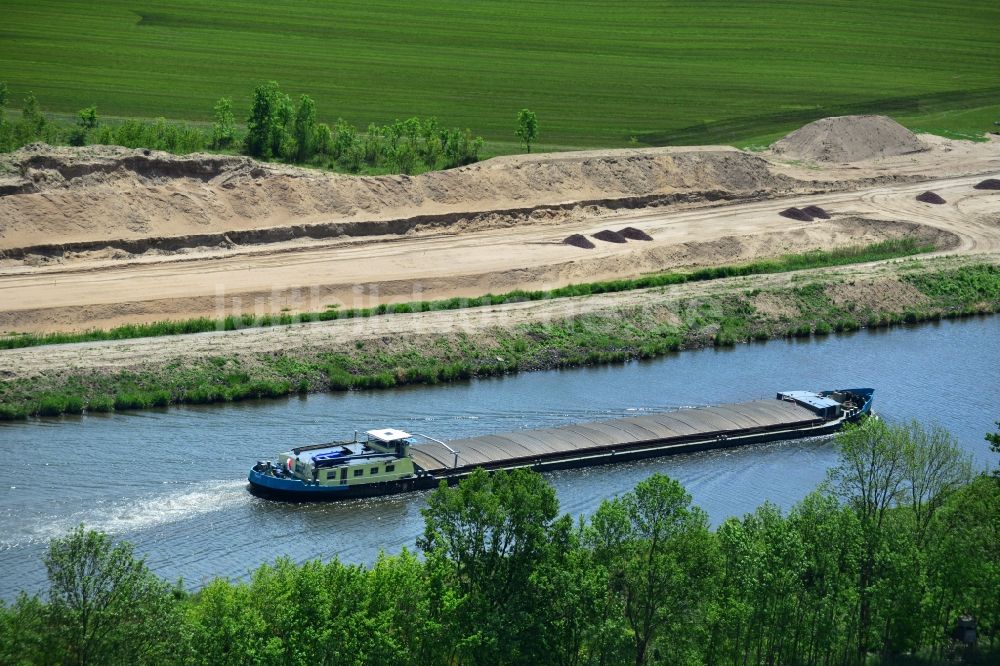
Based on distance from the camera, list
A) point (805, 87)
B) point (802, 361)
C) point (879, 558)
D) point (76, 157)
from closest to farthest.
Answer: point (879, 558) → point (802, 361) → point (76, 157) → point (805, 87)

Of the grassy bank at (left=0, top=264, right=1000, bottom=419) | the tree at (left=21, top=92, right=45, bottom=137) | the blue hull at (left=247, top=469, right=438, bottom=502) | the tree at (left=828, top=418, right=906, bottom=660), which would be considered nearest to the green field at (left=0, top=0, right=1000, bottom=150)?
the tree at (left=21, top=92, right=45, bottom=137)

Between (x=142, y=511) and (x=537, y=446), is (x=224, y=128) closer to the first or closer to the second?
(x=537, y=446)

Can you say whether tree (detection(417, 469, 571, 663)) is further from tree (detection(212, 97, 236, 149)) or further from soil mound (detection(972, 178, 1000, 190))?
soil mound (detection(972, 178, 1000, 190))

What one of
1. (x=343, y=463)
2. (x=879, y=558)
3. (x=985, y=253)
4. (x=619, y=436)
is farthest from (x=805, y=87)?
(x=879, y=558)

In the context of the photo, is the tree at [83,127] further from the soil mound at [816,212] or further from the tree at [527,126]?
the soil mound at [816,212]

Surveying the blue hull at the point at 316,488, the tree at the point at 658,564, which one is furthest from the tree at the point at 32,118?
the tree at the point at 658,564

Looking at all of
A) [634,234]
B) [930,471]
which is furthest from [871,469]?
[634,234]

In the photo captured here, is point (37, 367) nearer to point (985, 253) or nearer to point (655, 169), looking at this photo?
point (655, 169)
